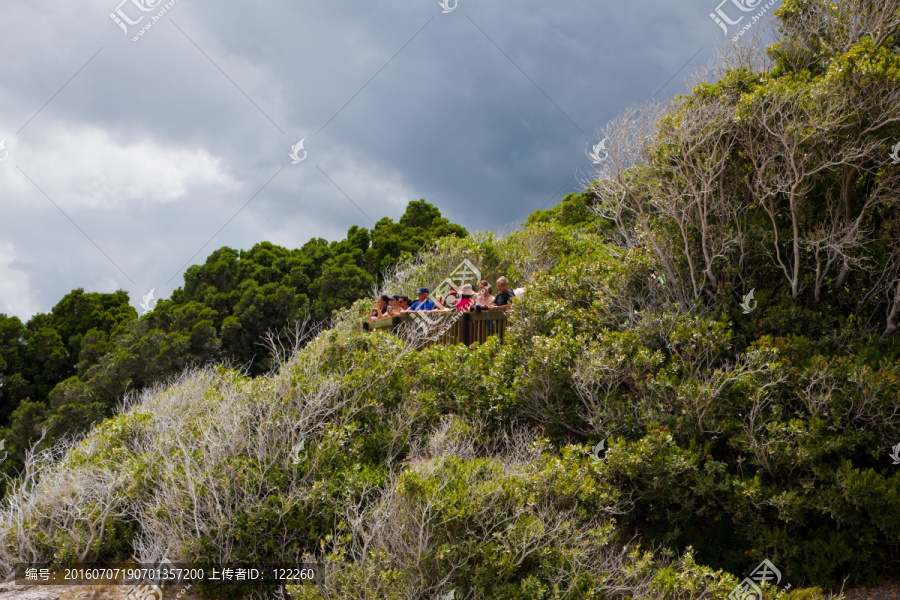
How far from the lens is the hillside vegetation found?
729 centimetres

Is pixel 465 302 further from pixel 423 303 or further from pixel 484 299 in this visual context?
pixel 423 303

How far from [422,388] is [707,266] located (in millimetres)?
4855

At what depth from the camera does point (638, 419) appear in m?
8.85

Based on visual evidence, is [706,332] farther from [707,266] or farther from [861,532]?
[861,532]

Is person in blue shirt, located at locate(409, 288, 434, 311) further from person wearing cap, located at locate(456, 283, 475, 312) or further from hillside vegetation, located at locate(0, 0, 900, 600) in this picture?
hillside vegetation, located at locate(0, 0, 900, 600)


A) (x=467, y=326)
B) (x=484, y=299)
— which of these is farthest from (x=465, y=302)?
(x=467, y=326)

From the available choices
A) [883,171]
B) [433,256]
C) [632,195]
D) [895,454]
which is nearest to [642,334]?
[632,195]

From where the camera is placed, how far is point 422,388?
1052 cm

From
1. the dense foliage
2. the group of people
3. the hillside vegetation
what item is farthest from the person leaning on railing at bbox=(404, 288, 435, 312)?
the dense foliage

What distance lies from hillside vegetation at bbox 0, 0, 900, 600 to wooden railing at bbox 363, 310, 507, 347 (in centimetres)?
111

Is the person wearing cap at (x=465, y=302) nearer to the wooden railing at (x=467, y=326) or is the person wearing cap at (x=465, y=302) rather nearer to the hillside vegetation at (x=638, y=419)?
the wooden railing at (x=467, y=326)

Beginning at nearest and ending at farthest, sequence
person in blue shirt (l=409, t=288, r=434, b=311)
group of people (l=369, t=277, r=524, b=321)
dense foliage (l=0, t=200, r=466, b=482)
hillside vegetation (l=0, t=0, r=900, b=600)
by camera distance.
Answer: hillside vegetation (l=0, t=0, r=900, b=600) → group of people (l=369, t=277, r=524, b=321) → person in blue shirt (l=409, t=288, r=434, b=311) → dense foliage (l=0, t=200, r=466, b=482)

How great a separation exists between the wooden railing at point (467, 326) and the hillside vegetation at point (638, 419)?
43.7 inches

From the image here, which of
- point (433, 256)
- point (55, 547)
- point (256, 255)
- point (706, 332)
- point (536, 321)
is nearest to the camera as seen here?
point (55, 547)
